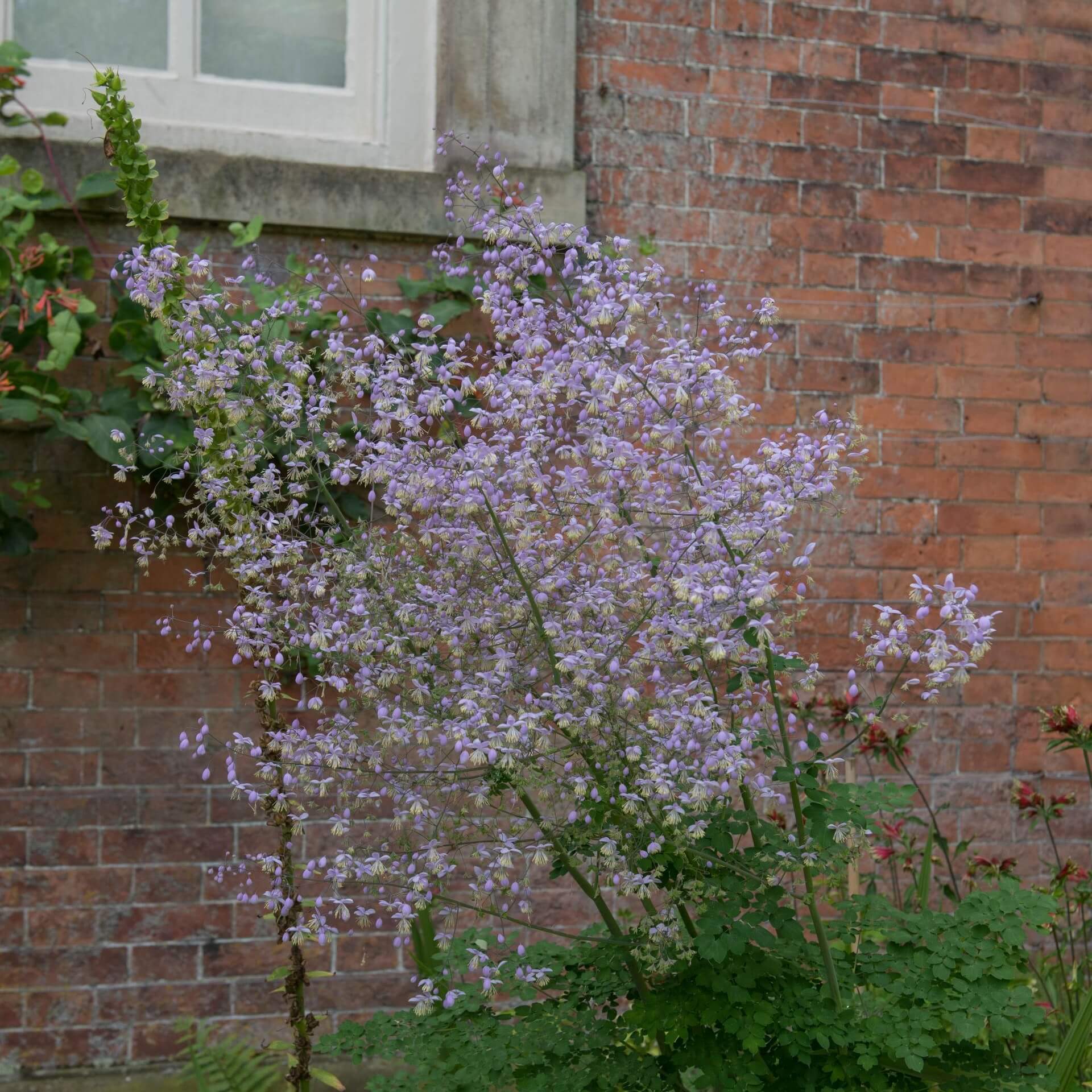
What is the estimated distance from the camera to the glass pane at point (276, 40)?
3551 millimetres

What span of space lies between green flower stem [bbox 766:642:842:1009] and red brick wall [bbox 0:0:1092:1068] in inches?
65.3

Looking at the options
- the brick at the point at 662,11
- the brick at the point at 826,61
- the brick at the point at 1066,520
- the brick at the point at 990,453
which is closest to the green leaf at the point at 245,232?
the brick at the point at 662,11

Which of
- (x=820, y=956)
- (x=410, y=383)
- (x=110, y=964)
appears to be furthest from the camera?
(x=110, y=964)

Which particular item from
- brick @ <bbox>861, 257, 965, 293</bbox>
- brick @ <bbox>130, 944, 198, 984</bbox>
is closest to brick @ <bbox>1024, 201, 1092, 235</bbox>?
brick @ <bbox>861, 257, 965, 293</bbox>

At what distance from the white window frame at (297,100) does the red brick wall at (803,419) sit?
0.31 m

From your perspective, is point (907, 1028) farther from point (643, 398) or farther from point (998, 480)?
point (998, 480)

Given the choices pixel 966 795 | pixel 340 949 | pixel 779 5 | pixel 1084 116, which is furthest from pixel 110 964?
pixel 1084 116

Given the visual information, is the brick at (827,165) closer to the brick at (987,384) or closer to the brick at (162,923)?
the brick at (987,384)

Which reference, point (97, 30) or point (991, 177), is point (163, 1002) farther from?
point (991, 177)

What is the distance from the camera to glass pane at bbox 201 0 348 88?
3.55 m

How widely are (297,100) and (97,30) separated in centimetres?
58

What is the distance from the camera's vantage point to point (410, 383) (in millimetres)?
2014

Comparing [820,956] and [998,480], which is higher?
[998,480]

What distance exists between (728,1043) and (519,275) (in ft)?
4.42
